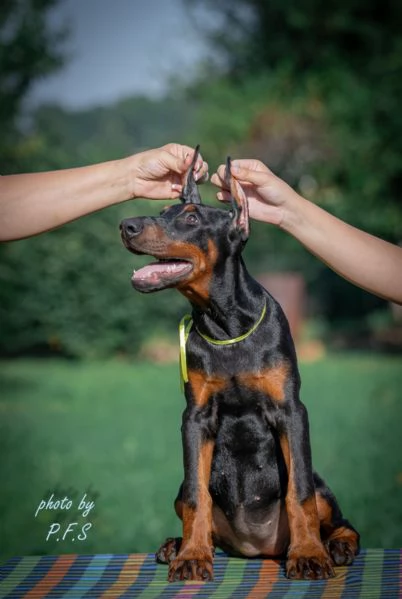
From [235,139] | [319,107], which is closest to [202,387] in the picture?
[319,107]

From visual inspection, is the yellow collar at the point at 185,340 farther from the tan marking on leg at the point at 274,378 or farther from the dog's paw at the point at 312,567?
the dog's paw at the point at 312,567

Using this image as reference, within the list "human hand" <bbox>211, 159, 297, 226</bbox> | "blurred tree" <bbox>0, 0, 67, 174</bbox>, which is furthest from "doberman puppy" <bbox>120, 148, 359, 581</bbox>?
"blurred tree" <bbox>0, 0, 67, 174</bbox>

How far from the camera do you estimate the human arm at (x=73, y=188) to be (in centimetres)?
342

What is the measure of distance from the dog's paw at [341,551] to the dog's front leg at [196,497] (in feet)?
1.60

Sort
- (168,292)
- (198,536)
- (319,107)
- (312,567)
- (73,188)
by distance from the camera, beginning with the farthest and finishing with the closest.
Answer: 1. (319,107)
2. (168,292)
3. (73,188)
4. (198,536)
5. (312,567)

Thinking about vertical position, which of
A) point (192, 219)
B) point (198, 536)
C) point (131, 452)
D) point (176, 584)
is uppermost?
point (192, 219)

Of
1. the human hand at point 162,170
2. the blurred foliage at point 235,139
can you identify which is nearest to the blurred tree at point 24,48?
the blurred foliage at point 235,139

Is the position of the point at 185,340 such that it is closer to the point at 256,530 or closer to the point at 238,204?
the point at 238,204

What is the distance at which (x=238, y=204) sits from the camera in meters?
3.36

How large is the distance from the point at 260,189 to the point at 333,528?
143 centimetres

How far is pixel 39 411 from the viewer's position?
10234 millimetres

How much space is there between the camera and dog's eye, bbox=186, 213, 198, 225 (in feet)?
10.9

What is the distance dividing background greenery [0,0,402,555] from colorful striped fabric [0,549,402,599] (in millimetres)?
2152

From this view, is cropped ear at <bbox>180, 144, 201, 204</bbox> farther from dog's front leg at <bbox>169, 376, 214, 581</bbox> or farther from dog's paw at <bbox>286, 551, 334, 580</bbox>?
dog's paw at <bbox>286, 551, 334, 580</bbox>
